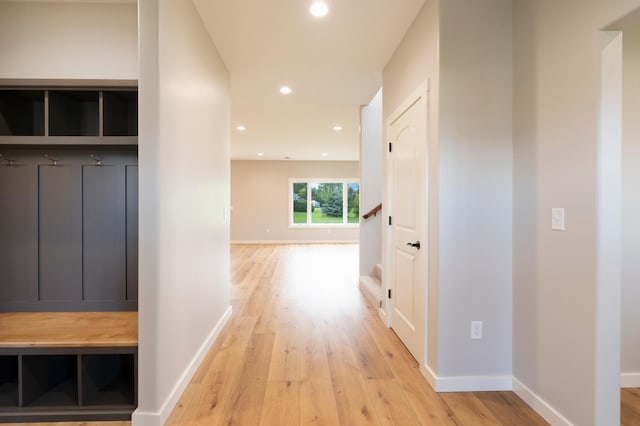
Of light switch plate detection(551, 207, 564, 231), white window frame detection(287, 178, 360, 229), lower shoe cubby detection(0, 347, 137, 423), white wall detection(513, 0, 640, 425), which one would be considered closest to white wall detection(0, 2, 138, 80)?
lower shoe cubby detection(0, 347, 137, 423)


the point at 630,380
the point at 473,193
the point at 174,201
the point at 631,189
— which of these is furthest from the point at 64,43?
the point at 630,380

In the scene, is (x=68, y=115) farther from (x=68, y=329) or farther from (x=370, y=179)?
(x=370, y=179)

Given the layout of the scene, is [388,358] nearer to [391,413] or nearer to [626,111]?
[391,413]

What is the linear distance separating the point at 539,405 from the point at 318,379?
1.32 meters

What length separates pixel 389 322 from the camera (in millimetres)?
3078

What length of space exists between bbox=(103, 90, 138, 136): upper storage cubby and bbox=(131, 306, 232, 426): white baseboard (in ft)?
5.45

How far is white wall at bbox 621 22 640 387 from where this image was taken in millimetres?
1934

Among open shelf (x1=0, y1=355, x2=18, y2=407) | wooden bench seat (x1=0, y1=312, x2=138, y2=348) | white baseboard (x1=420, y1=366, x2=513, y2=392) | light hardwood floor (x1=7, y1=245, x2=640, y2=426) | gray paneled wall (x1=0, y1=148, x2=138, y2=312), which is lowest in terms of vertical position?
light hardwood floor (x1=7, y1=245, x2=640, y2=426)

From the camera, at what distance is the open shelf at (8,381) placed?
1.77 m

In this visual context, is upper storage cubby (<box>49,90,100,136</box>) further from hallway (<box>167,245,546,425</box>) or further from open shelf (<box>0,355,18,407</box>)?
hallway (<box>167,245,546,425</box>)

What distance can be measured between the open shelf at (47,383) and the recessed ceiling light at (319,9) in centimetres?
286

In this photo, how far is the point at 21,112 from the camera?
7.07ft

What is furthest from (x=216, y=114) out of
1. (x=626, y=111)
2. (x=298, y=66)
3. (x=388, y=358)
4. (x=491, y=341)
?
(x=626, y=111)

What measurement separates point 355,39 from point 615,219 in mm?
2269
